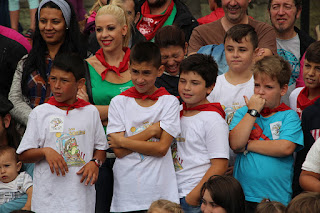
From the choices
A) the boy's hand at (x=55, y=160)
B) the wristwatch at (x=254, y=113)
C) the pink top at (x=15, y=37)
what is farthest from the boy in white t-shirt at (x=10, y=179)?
the wristwatch at (x=254, y=113)

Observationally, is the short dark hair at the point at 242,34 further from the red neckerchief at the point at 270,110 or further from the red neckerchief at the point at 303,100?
the red neckerchief at the point at 270,110

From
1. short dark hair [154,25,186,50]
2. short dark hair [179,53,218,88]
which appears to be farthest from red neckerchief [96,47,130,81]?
short dark hair [179,53,218,88]

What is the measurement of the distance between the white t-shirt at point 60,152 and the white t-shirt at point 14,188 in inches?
25.7

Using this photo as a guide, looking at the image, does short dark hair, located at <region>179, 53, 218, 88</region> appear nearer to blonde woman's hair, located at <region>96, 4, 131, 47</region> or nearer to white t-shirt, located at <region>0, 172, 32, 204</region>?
blonde woman's hair, located at <region>96, 4, 131, 47</region>

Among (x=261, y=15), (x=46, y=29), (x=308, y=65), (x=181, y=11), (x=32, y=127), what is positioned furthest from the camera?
(x=261, y=15)

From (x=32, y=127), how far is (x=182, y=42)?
179cm

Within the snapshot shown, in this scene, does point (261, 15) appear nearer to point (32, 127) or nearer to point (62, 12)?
point (62, 12)

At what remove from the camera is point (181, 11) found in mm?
6863

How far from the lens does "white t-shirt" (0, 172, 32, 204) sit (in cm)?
516

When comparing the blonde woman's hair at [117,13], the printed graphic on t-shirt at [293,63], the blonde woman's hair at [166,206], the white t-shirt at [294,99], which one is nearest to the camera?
the blonde woman's hair at [166,206]

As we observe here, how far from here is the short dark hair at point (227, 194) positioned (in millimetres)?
4066

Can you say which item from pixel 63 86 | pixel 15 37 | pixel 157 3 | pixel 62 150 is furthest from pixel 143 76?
pixel 157 3

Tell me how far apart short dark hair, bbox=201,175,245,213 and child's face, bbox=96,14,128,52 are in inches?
72.3

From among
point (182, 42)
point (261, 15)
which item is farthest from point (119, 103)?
point (261, 15)
